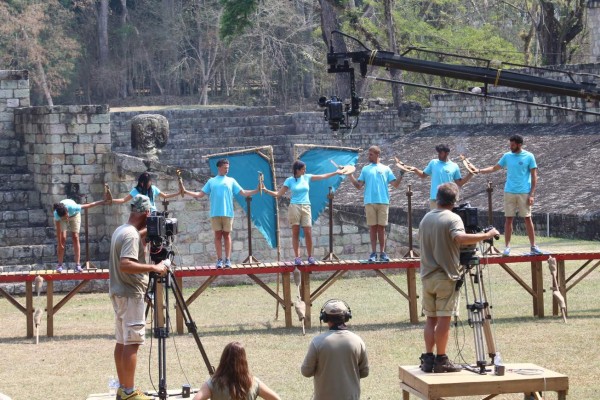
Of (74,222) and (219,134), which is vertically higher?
(219,134)

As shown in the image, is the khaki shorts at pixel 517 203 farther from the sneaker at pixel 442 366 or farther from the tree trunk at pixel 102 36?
the tree trunk at pixel 102 36

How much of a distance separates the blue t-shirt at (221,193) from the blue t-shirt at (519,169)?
345cm

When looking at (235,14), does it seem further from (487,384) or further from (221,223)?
(487,384)

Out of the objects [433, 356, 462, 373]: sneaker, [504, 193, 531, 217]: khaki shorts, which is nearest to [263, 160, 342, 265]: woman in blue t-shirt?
[504, 193, 531, 217]: khaki shorts

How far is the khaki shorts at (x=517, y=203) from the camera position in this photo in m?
16.7

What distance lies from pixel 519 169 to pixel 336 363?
7.88 m

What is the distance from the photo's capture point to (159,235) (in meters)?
10.8

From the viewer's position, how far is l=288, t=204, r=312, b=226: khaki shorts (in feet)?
57.1

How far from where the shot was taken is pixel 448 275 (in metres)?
10.9

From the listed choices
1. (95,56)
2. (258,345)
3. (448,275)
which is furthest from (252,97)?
(448,275)

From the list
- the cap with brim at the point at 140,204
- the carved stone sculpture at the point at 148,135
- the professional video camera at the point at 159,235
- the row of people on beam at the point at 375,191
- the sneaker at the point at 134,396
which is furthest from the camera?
the carved stone sculpture at the point at 148,135

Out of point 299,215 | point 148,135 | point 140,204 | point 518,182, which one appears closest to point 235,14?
point 148,135

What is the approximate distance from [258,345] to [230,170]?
16.6 ft

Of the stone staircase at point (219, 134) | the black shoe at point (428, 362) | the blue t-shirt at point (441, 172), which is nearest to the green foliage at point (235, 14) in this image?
the stone staircase at point (219, 134)
